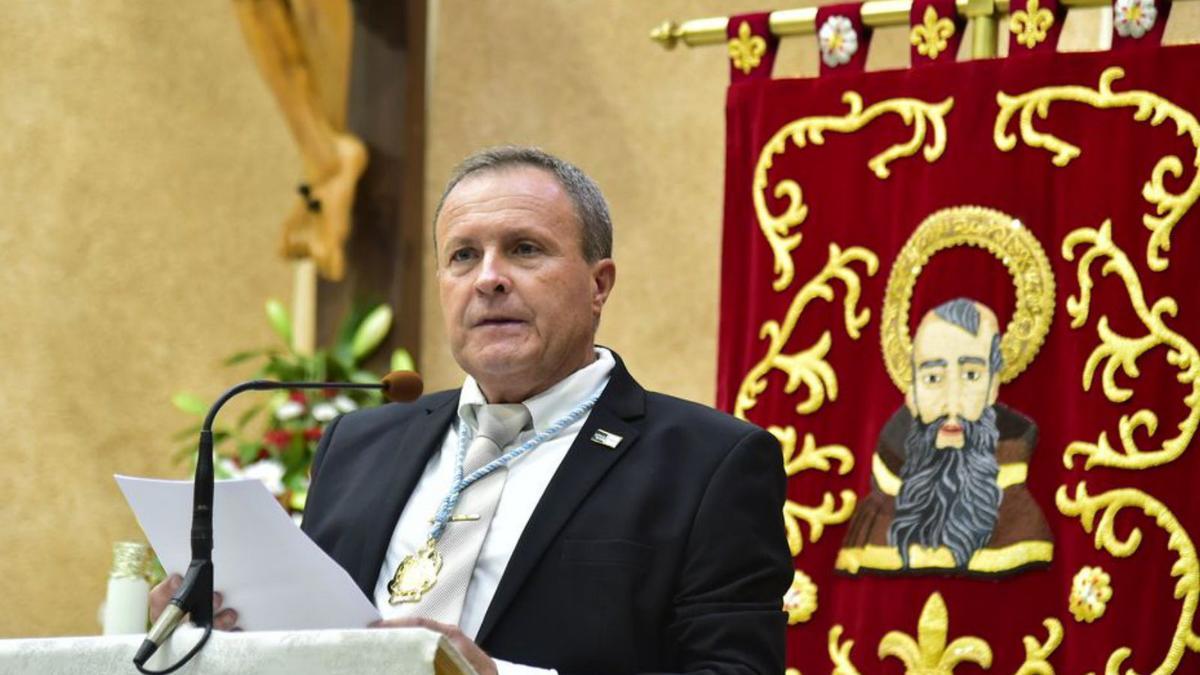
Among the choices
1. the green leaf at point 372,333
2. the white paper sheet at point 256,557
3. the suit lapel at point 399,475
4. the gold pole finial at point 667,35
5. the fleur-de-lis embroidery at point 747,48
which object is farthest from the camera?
the green leaf at point 372,333

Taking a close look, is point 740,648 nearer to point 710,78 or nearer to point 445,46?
point 710,78

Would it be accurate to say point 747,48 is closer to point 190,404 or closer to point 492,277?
point 492,277

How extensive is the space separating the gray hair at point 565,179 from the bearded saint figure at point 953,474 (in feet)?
4.31

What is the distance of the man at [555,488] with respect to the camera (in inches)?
104

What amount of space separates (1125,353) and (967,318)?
351 millimetres

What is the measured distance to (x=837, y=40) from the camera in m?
4.38

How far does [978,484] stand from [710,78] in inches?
79.2

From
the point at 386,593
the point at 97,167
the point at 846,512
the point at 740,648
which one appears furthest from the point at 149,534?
the point at 97,167

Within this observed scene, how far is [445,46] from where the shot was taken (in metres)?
6.06

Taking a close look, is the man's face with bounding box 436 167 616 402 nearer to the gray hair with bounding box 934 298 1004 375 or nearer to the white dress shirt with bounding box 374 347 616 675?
the white dress shirt with bounding box 374 347 616 675

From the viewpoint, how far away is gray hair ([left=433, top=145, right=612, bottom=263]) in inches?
116

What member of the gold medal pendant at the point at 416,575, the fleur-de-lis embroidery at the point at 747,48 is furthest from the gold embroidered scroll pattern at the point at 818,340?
the gold medal pendant at the point at 416,575

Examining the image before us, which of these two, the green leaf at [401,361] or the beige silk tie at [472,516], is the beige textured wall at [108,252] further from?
the beige silk tie at [472,516]

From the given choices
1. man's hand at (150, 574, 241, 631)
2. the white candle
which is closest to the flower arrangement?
the white candle
